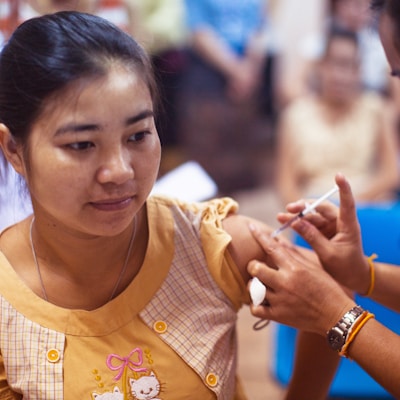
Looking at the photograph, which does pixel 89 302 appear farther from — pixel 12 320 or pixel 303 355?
pixel 303 355

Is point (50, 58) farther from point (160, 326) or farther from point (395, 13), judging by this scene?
point (395, 13)

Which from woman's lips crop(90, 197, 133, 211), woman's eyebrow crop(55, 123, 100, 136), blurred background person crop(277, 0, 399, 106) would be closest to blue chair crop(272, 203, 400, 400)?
woman's lips crop(90, 197, 133, 211)

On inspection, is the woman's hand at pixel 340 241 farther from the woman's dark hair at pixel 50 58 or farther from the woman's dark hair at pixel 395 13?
the woman's dark hair at pixel 50 58

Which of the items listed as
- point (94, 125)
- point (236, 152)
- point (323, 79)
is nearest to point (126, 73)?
point (94, 125)

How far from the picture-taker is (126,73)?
46.3 inches

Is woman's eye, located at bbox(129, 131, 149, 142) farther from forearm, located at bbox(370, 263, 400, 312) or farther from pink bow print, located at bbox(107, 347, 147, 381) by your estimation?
forearm, located at bbox(370, 263, 400, 312)

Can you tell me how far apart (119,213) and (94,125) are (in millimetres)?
163

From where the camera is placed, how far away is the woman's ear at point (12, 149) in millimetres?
1215

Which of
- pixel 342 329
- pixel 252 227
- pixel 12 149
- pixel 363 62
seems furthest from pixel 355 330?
pixel 363 62

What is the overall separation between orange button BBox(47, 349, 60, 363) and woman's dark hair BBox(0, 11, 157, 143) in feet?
1.22

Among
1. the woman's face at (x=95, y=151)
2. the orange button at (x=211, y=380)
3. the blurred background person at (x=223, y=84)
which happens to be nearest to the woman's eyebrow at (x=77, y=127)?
the woman's face at (x=95, y=151)

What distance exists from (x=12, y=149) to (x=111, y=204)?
0.70 feet

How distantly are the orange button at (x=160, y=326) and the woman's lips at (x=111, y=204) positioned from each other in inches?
9.6

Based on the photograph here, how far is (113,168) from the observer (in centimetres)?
114
